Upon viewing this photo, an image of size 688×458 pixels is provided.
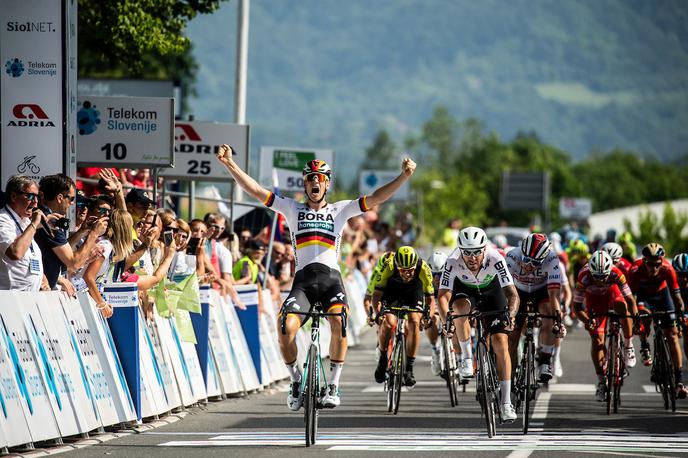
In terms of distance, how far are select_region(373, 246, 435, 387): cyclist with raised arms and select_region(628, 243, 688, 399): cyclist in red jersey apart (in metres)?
2.66

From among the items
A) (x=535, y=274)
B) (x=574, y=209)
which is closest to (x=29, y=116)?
(x=535, y=274)

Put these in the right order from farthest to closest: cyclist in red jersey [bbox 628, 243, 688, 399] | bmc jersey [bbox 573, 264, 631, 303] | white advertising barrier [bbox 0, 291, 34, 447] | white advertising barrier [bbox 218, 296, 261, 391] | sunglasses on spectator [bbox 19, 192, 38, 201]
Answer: white advertising barrier [bbox 218, 296, 261, 391], cyclist in red jersey [bbox 628, 243, 688, 399], bmc jersey [bbox 573, 264, 631, 303], sunglasses on spectator [bbox 19, 192, 38, 201], white advertising barrier [bbox 0, 291, 34, 447]

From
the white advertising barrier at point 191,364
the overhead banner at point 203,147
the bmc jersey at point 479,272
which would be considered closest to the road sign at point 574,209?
the overhead banner at point 203,147

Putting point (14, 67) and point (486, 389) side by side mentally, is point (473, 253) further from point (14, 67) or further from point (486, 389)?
point (14, 67)

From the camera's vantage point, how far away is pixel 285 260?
21953 mm

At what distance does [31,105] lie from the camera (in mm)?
13852

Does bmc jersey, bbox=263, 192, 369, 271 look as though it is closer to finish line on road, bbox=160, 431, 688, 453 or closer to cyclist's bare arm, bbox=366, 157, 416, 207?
cyclist's bare arm, bbox=366, 157, 416, 207

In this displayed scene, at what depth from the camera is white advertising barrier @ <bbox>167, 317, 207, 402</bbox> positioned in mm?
14242

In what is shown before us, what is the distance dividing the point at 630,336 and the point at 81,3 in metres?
10.1

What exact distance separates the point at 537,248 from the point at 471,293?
184 cm

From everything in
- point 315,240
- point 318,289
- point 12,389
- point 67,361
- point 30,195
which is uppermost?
point 30,195

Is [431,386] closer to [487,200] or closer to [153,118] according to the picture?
[153,118]

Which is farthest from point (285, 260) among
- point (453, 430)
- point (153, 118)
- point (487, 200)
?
point (487, 200)

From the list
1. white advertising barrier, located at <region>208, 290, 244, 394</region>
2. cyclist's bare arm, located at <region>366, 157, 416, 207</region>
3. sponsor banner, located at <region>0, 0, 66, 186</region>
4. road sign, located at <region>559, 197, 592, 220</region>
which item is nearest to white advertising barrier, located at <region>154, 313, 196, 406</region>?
white advertising barrier, located at <region>208, 290, 244, 394</region>
